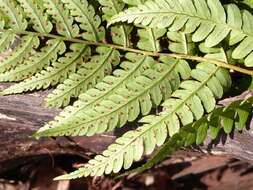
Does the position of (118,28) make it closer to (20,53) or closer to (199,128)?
(20,53)

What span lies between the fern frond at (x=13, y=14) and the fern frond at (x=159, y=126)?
2.42ft

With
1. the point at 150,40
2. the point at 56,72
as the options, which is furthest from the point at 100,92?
the point at 150,40

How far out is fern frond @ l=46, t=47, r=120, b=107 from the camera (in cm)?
228

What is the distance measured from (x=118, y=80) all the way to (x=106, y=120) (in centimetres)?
20

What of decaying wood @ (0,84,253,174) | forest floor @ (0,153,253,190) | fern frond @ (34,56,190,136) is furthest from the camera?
forest floor @ (0,153,253,190)

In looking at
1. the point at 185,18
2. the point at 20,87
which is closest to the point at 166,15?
the point at 185,18

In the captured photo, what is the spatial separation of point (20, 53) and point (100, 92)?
0.45 m

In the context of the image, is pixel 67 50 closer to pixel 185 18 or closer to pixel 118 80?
pixel 118 80

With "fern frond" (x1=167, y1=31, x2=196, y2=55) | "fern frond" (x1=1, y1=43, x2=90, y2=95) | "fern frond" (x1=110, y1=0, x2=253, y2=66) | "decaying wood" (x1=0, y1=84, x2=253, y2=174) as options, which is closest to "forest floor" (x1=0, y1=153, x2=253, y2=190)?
"decaying wood" (x1=0, y1=84, x2=253, y2=174)

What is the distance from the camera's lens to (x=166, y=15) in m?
2.10

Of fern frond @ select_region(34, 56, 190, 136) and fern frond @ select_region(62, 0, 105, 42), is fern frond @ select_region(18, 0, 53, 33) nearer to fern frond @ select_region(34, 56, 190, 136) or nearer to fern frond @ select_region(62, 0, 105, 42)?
fern frond @ select_region(62, 0, 105, 42)

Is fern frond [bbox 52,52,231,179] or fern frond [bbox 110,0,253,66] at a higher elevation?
fern frond [bbox 110,0,253,66]

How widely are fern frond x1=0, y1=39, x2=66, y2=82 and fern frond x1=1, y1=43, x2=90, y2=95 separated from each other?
0.03 m

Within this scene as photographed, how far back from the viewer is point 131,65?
2299 millimetres
